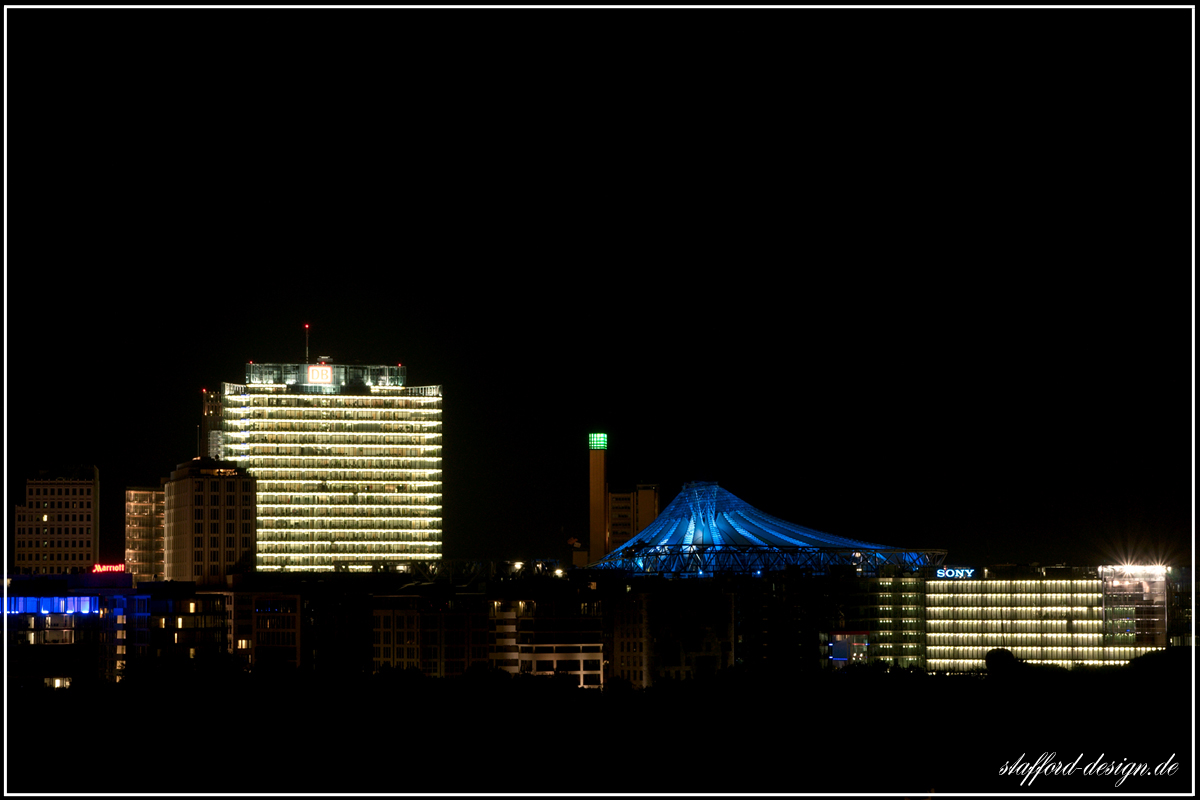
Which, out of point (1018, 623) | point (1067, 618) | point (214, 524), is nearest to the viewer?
point (1067, 618)

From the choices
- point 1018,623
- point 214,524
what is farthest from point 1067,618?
point 214,524

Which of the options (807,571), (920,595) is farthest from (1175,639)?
(807,571)

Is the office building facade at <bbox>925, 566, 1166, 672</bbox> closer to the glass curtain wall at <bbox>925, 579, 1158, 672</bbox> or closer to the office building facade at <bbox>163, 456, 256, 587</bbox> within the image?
the glass curtain wall at <bbox>925, 579, 1158, 672</bbox>

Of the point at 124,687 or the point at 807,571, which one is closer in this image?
the point at 124,687

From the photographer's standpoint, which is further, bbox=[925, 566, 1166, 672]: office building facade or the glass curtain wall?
the glass curtain wall

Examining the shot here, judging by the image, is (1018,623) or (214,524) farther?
(214,524)

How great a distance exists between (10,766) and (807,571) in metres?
136

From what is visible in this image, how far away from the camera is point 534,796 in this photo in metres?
72.1

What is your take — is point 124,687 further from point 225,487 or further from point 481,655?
point 225,487

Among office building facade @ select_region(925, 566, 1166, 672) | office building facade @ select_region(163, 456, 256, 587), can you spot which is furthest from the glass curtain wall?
office building facade @ select_region(163, 456, 256, 587)

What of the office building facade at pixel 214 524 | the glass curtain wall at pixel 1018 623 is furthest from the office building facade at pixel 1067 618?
the office building facade at pixel 214 524

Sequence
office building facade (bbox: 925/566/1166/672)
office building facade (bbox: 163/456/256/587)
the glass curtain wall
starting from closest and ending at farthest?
office building facade (bbox: 925/566/1166/672), the glass curtain wall, office building facade (bbox: 163/456/256/587)

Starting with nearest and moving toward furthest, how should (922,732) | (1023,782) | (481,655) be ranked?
1. (1023,782)
2. (922,732)
3. (481,655)

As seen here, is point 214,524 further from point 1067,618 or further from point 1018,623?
point 1067,618
